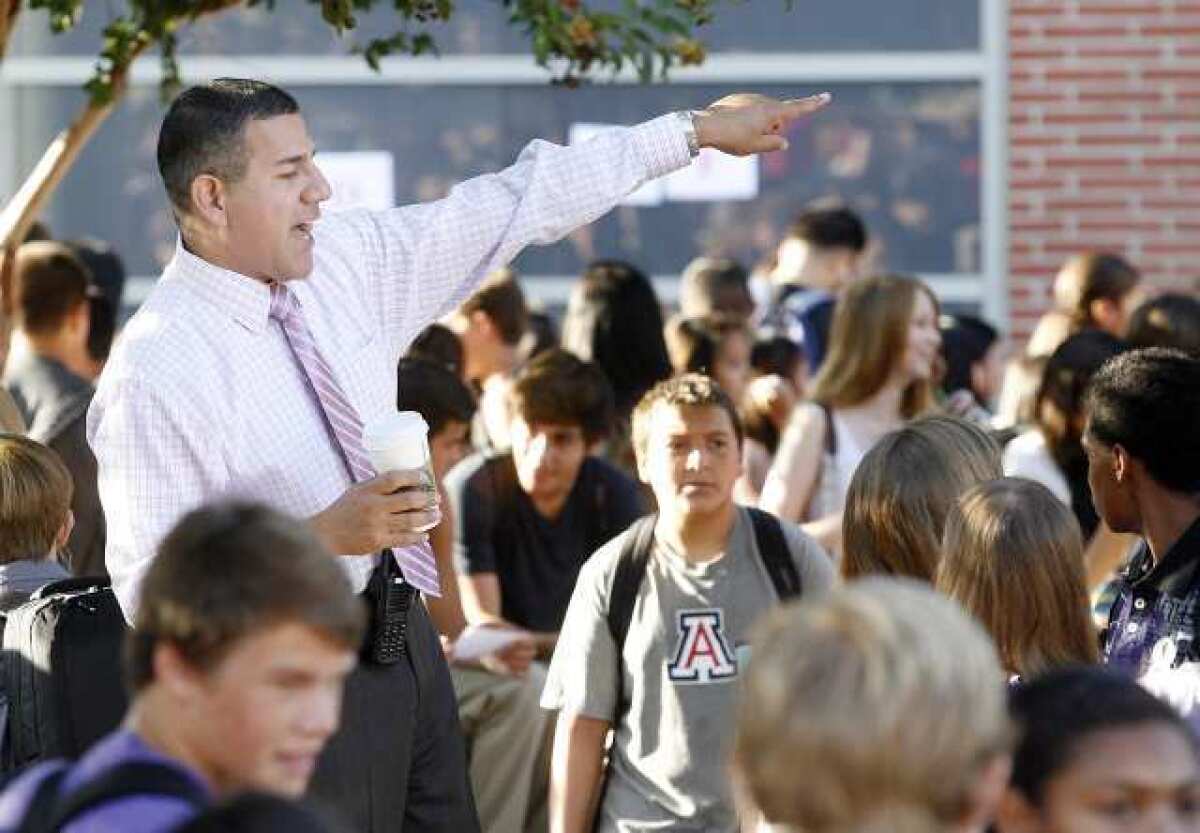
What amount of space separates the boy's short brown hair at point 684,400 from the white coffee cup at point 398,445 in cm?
156

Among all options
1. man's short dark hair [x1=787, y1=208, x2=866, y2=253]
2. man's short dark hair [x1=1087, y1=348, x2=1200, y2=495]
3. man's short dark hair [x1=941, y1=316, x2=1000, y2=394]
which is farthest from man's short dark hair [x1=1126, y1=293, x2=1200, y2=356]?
man's short dark hair [x1=1087, y1=348, x2=1200, y2=495]

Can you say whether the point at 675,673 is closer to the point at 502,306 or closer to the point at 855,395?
the point at 855,395

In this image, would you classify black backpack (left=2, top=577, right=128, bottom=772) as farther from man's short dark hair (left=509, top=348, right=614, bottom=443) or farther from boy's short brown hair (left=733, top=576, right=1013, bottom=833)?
boy's short brown hair (left=733, top=576, right=1013, bottom=833)

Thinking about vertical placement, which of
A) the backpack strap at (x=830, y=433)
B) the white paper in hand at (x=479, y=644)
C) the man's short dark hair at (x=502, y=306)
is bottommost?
the white paper in hand at (x=479, y=644)

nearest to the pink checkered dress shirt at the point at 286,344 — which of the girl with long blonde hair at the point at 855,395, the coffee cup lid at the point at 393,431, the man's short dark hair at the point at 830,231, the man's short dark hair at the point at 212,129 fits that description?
the man's short dark hair at the point at 212,129

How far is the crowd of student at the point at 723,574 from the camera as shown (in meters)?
2.70

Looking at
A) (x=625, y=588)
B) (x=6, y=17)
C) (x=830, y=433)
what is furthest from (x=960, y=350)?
(x=6, y=17)

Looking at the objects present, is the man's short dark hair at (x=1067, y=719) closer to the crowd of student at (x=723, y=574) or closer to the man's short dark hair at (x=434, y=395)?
the crowd of student at (x=723, y=574)

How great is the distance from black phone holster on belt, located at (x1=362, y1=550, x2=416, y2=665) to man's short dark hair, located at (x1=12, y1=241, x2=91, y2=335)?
11.4ft

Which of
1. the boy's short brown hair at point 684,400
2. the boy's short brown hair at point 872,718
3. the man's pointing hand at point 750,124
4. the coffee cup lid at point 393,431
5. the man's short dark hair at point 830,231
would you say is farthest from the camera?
the man's short dark hair at point 830,231

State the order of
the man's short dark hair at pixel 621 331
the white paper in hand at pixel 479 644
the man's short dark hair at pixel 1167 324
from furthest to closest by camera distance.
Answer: the man's short dark hair at pixel 621 331, the man's short dark hair at pixel 1167 324, the white paper in hand at pixel 479 644

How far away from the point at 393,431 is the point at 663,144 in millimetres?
989

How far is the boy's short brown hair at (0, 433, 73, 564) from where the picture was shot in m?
5.33

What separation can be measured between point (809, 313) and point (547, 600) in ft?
8.07
